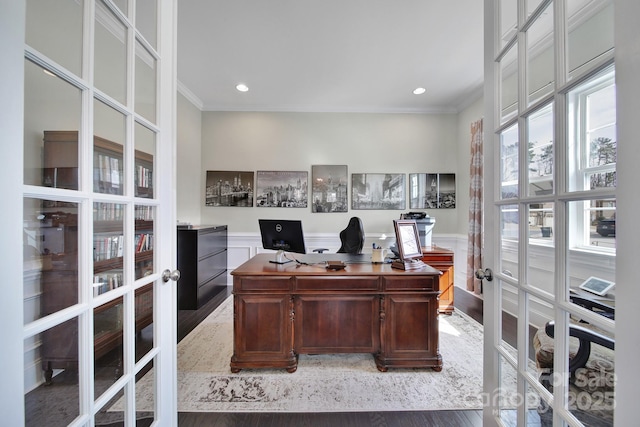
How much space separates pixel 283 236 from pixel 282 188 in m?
2.18

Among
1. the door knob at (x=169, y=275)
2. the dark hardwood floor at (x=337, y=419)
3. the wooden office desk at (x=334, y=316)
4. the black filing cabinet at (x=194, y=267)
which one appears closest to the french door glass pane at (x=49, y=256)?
the door knob at (x=169, y=275)

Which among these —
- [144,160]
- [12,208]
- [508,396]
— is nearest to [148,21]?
[144,160]

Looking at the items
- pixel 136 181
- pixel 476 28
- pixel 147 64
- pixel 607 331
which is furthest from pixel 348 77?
pixel 607 331

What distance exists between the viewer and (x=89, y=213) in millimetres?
796

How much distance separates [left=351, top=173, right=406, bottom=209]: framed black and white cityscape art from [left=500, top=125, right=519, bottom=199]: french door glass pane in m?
3.21

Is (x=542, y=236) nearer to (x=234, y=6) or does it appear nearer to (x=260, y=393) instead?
(x=260, y=393)

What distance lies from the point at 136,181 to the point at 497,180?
1619 millimetres

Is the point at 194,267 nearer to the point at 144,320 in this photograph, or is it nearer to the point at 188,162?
the point at 188,162

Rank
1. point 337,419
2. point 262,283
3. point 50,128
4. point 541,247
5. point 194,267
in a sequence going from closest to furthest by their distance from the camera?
point 50,128
point 541,247
point 337,419
point 262,283
point 194,267

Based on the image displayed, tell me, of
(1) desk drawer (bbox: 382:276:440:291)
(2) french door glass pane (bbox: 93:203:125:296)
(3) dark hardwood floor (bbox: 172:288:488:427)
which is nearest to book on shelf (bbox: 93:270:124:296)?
(2) french door glass pane (bbox: 93:203:125:296)

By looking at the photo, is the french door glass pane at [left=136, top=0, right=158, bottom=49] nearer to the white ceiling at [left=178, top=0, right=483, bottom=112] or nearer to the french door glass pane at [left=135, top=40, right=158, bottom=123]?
the french door glass pane at [left=135, top=40, right=158, bottom=123]

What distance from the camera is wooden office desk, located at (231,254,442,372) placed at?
194cm

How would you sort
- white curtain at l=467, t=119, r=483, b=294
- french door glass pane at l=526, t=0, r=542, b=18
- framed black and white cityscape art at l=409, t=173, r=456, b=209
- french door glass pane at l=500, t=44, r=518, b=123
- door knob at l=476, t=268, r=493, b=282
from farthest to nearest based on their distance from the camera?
framed black and white cityscape art at l=409, t=173, r=456, b=209, white curtain at l=467, t=119, r=483, b=294, door knob at l=476, t=268, r=493, b=282, french door glass pane at l=500, t=44, r=518, b=123, french door glass pane at l=526, t=0, r=542, b=18

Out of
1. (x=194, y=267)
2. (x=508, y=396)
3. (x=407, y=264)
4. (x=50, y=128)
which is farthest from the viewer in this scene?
(x=194, y=267)
